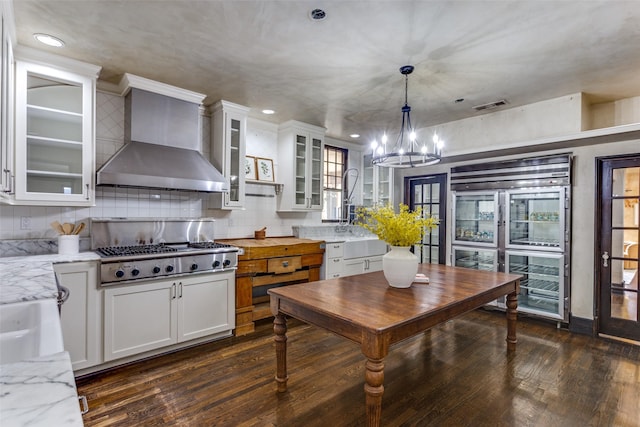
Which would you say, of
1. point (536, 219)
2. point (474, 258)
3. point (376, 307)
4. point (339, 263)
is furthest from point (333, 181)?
point (376, 307)

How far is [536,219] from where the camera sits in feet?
13.0

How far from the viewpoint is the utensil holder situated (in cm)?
279

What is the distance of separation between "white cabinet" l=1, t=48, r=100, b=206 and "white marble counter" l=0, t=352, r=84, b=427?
8.44 feet

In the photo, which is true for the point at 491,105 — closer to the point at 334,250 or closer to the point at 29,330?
the point at 334,250

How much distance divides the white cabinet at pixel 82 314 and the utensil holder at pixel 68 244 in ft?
1.31

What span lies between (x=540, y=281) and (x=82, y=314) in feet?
15.9

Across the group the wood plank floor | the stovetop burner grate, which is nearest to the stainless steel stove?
the stovetop burner grate

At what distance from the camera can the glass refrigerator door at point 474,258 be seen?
4.43 m

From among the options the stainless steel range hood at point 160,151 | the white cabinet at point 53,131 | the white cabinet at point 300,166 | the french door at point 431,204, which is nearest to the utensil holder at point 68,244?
the white cabinet at point 53,131

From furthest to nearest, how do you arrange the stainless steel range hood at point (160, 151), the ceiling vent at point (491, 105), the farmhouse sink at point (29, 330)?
the ceiling vent at point (491, 105) < the stainless steel range hood at point (160, 151) < the farmhouse sink at point (29, 330)

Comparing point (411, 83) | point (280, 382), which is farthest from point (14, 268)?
point (411, 83)

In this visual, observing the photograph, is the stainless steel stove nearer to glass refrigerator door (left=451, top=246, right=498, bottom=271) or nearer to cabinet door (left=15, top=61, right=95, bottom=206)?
cabinet door (left=15, top=61, right=95, bottom=206)

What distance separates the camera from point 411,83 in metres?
3.18

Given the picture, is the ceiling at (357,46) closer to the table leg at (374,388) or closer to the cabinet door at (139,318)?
the cabinet door at (139,318)
